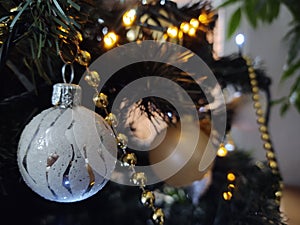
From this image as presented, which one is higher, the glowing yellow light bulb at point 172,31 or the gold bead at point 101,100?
the glowing yellow light bulb at point 172,31

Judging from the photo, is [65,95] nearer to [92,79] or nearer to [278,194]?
[92,79]

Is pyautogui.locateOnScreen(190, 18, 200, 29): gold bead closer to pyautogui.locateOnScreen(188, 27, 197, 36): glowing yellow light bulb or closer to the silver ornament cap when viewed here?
pyautogui.locateOnScreen(188, 27, 197, 36): glowing yellow light bulb

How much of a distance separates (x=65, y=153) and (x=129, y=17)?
0.16 meters

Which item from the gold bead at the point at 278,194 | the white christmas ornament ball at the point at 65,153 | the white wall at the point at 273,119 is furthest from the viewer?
the white wall at the point at 273,119

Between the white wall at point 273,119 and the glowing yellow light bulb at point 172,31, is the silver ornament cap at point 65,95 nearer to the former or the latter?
the glowing yellow light bulb at point 172,31

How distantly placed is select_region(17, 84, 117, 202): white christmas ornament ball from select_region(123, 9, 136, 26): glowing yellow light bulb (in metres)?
0.12

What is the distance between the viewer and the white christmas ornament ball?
25cm

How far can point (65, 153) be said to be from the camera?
0.81 feet

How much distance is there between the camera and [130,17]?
0.36 meters

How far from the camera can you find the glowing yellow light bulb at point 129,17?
0.36m

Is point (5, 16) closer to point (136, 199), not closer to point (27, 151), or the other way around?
point (27, 151)

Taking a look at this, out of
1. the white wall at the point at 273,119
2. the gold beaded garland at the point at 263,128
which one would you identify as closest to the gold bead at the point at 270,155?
the gold beaded garland at the point at 263,128

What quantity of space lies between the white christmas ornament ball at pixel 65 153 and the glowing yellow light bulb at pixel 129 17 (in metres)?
0.12

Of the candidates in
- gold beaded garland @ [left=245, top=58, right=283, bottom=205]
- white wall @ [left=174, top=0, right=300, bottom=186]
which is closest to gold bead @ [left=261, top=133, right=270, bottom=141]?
gold beaded garland @ [left=245, top=58, right=283, bottom=205]
